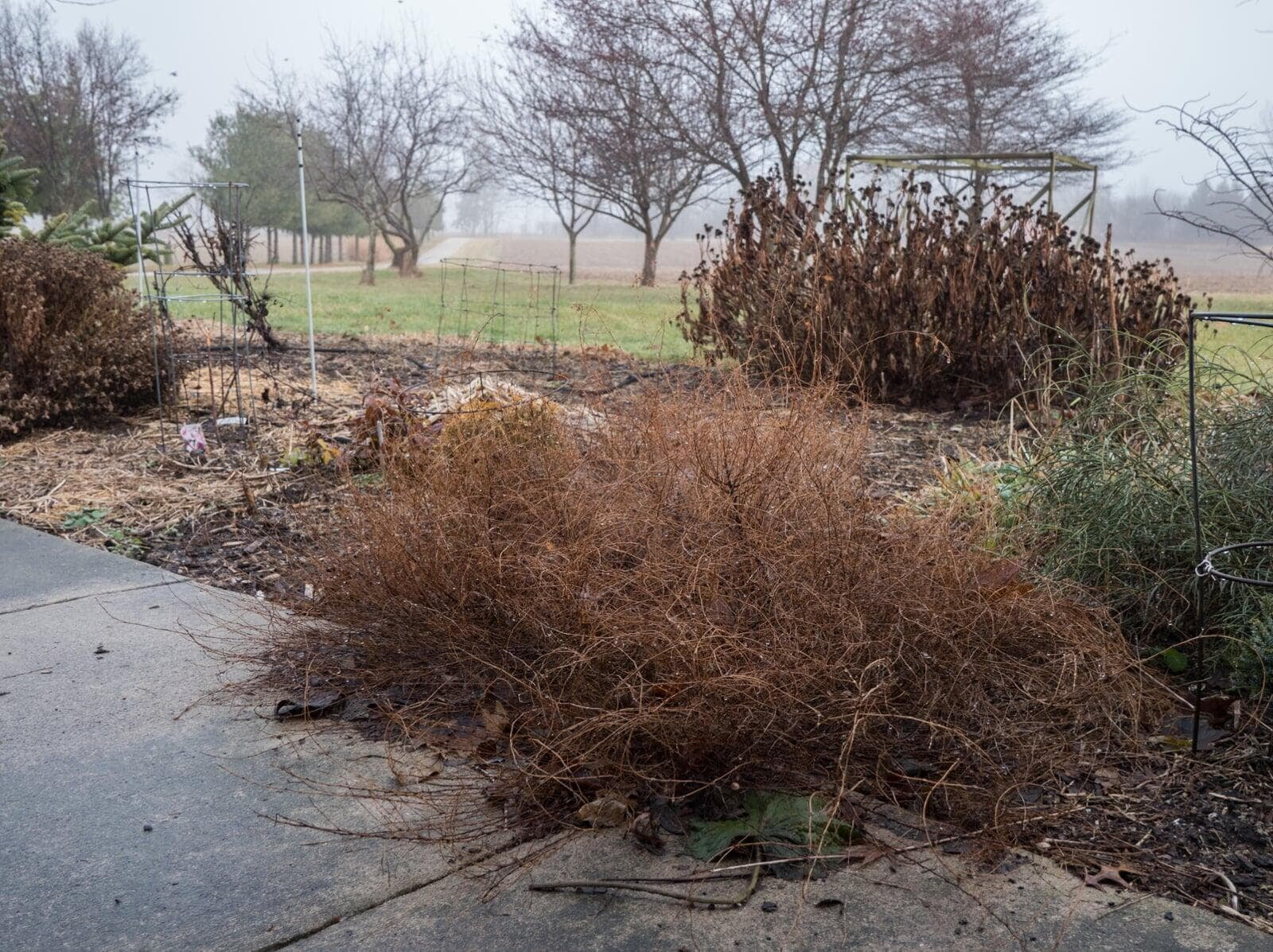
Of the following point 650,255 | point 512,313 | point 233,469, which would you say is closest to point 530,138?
point 650,255

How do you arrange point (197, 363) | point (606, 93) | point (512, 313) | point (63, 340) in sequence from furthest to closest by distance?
point (606, 93)
point (512, 313)
point (197, 363)
point (63, 340)

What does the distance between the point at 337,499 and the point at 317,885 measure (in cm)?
291

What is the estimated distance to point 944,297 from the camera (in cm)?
677

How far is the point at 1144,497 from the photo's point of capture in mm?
3061

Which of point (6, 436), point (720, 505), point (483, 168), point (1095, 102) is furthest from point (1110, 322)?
point (483, 168)

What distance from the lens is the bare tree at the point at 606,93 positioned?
60.3 feet

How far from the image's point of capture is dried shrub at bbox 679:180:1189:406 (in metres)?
6.57

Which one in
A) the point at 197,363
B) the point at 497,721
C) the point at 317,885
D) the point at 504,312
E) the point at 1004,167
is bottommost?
the point at 317,885

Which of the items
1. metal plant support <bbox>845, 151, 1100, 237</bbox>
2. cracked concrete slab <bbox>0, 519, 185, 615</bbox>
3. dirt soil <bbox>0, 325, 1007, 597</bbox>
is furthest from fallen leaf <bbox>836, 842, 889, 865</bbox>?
metal plant support <bbox>845, 151, 1100, 237</bbox>

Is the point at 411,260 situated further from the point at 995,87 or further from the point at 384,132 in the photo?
the point at 995,87

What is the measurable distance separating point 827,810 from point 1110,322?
5308mm

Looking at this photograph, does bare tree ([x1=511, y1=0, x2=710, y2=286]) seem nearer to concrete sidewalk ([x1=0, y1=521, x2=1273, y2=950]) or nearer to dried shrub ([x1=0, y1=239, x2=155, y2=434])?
dried shrub ([x1=0, y1=239, x2=155, y2=434])

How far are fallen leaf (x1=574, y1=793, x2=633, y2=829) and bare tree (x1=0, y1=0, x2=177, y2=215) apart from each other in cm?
2603

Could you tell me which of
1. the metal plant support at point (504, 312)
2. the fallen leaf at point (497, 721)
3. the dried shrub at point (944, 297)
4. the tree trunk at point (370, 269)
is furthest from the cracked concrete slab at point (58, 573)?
the tree trunk at point (370, 269)
